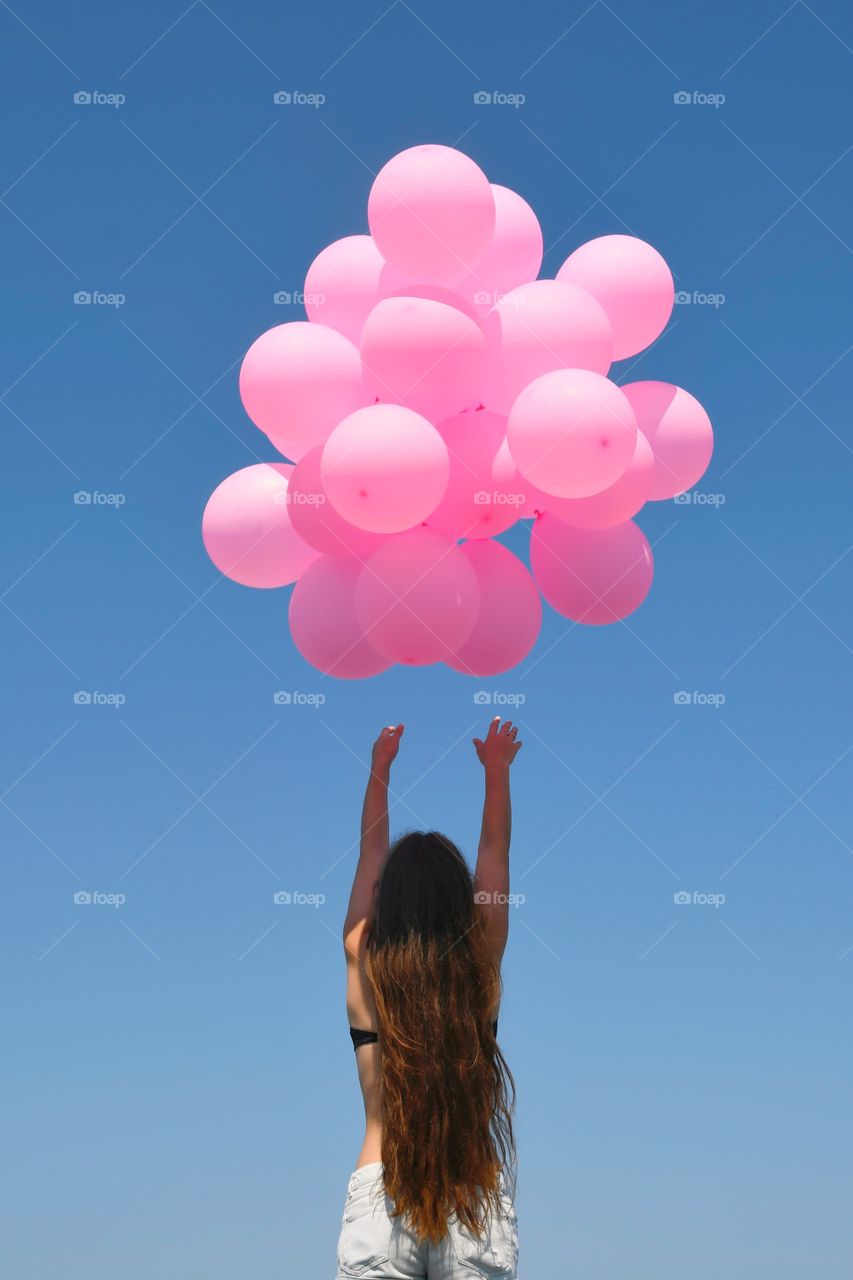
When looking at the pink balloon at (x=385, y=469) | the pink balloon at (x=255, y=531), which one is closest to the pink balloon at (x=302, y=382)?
the pink balloon at (x=255, y=531)

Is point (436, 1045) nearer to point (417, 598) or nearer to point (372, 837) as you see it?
point (372, 837)

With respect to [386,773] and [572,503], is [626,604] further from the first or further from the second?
[386,773]

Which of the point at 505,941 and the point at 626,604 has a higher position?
the point at 626,604

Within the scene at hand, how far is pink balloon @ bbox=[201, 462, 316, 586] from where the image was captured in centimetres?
604

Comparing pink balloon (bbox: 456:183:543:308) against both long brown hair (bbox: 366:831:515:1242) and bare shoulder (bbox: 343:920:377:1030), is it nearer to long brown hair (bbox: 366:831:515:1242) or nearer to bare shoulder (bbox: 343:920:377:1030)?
long brown hair (bbox: 366:831:515:1242)

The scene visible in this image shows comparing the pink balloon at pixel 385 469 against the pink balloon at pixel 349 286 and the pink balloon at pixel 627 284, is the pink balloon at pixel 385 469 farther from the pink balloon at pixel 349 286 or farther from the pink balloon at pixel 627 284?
the pink balloon at pixel 627 284

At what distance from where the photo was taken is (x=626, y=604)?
6043 millimetres

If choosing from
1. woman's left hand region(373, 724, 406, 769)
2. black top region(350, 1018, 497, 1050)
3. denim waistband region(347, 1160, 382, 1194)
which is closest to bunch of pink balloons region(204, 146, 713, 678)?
woman's left hand region(373, 724, 406, 769)

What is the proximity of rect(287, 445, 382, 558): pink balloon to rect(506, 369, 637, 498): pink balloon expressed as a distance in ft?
2.46

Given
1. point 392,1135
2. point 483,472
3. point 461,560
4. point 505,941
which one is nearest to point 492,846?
point 505,941

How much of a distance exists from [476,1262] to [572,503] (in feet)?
10.3

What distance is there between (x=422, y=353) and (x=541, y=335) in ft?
1.82

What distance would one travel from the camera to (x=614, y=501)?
570cm

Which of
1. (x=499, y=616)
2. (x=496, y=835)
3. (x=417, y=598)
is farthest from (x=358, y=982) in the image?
(x=499, y=616)
